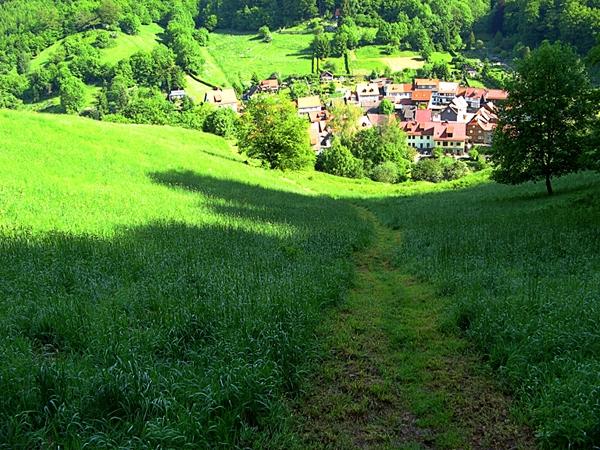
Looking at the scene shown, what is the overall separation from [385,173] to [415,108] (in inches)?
3168

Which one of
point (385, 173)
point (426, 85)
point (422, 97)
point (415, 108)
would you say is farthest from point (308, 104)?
point (385, 173)

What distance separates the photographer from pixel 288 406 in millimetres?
5750

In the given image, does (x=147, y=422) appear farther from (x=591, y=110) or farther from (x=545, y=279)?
(x=591, y=110)

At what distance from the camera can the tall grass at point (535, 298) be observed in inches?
205

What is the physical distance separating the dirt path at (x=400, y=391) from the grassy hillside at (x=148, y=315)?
54 cm

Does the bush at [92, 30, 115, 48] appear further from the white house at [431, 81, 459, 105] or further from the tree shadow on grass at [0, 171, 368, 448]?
the tree shadow on grass at [0, 171, 368, 448]

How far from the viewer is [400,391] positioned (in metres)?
6.36

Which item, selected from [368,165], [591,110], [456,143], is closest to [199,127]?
[368,165]

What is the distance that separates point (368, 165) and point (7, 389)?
7919 cm

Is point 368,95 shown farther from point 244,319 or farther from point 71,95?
point 244,319

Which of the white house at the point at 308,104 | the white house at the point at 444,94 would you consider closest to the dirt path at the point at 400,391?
the white house at the point at 308,104

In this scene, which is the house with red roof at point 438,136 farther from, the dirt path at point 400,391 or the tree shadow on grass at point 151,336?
the dirt path at point 400,391

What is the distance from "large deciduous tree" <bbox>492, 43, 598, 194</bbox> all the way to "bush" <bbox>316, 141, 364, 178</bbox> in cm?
4556

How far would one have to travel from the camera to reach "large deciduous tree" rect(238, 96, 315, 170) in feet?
163
